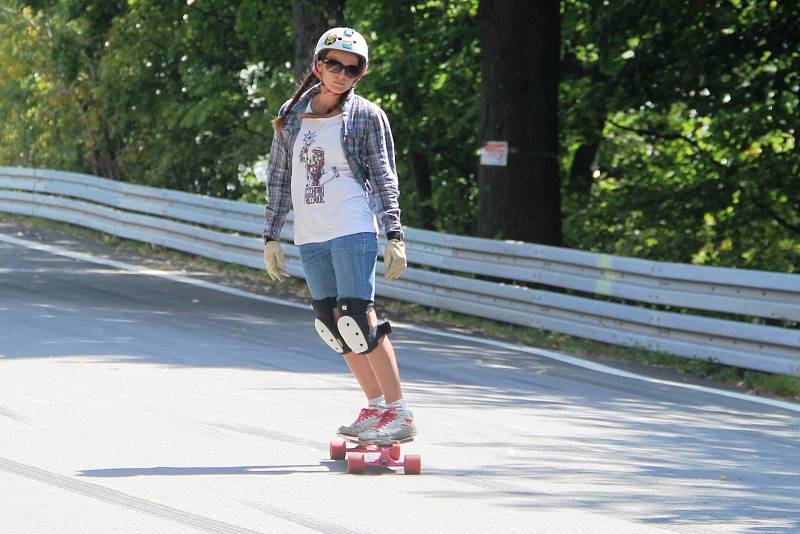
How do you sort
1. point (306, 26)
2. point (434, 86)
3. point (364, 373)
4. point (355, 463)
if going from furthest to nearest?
point (434, 86)
point (306, 26)
point (364, 373)
point (355, 463)

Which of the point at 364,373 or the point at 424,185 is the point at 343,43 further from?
the point at 424,185

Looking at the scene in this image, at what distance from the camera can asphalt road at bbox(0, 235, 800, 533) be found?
5496 millimetres

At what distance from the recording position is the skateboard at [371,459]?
6250 mm

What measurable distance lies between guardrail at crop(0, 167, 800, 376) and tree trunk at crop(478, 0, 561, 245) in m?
0.91

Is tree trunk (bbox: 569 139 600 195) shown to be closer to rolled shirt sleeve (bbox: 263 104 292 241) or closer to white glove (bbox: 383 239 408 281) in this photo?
rolled shirt sleeve (bbox: 263 104 292 241)

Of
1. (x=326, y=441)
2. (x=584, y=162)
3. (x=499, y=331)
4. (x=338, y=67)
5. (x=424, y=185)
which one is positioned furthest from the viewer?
(x=584, y=162)

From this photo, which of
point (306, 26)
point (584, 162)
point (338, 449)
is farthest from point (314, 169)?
point (584, 162)

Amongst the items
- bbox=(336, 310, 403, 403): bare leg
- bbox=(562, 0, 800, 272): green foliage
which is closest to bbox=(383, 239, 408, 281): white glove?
bbox=(336, 310, 403, 403): bare leg

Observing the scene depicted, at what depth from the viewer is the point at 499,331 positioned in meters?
12.4

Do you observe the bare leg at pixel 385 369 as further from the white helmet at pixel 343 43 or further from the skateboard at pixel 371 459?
the white helmet at pixel 343 43

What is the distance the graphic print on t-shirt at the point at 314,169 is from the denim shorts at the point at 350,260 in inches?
8.4

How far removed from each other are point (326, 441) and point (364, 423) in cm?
50

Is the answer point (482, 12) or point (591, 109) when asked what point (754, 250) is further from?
point (482, 12)

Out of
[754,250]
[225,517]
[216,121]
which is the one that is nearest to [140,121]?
[216,121]
